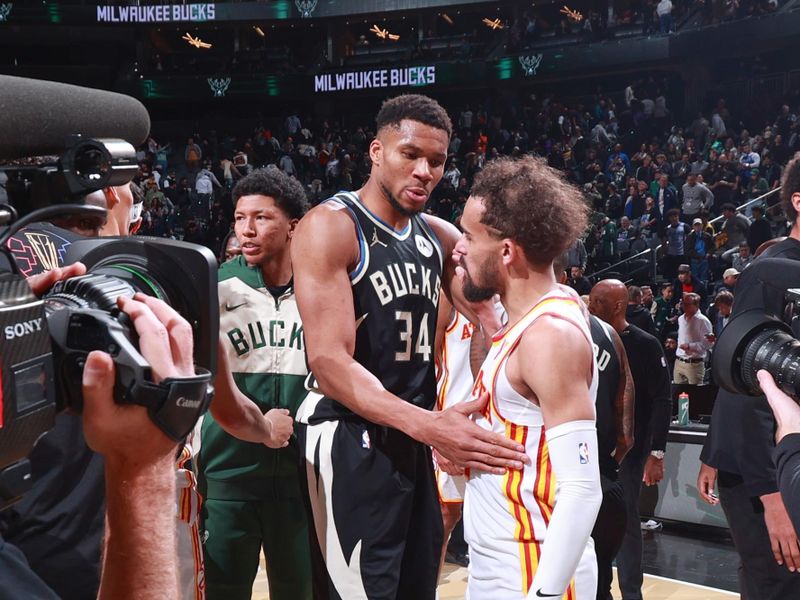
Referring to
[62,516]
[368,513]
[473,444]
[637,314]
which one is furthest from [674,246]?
[62,516]

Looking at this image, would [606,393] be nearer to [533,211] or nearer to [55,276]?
[533,211]

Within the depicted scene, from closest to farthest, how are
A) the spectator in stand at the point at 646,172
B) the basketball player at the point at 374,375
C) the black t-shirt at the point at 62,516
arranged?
the black t-shirt at the point at 62,516, the basketball player at the point at 374,375, the spectator in stand at the point at 646,172

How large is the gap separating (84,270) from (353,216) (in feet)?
6.11

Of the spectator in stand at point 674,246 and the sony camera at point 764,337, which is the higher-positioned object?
the sony camera at point 764,337

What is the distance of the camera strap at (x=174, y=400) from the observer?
3.67 feet

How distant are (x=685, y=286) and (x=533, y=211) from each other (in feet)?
34.0

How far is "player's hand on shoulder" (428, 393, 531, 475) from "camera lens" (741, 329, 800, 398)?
1.87 ft

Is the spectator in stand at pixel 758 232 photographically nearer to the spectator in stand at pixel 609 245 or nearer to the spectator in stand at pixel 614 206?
the spectator in stand at pixel 609 245

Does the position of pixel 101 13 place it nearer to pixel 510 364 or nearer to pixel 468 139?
pixel 468 139

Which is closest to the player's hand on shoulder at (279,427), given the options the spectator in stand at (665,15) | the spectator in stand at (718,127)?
the spectator in stand at (718,127)

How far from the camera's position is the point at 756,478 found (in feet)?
11.1


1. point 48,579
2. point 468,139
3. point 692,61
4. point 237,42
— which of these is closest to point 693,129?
point 692,61

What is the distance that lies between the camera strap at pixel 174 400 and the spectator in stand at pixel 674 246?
12827 mm

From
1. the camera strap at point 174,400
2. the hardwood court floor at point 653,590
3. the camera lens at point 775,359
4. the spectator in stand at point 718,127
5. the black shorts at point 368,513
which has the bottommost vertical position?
the hardwood court floor at point 653,590
